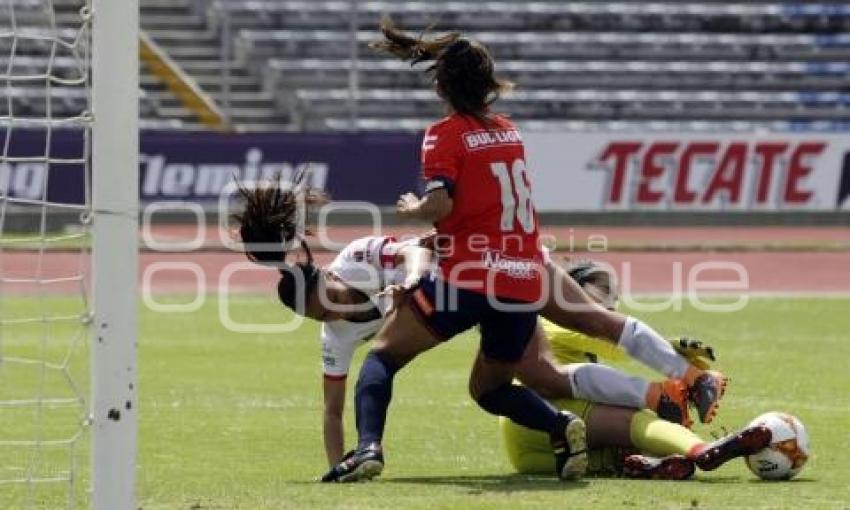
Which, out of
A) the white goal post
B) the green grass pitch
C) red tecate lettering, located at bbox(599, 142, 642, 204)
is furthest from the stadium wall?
the white goal post

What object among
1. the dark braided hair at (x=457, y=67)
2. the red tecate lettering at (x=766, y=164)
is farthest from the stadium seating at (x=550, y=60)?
the dark braided hair at (x=457, y=67)

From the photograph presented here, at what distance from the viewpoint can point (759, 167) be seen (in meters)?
28.8

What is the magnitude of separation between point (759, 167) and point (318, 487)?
2181cm

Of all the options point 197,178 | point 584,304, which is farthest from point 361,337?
point 197,178

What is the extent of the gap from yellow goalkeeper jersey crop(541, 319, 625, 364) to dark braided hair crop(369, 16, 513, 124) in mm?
1492

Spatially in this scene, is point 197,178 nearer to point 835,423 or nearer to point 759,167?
point 759,167

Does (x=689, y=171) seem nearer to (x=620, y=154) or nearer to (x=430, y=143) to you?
(x=620, y=154)

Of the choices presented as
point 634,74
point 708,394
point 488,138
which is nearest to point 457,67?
point 488,138

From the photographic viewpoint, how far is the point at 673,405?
8.51m

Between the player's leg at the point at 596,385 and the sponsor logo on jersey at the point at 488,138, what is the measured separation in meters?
1.03

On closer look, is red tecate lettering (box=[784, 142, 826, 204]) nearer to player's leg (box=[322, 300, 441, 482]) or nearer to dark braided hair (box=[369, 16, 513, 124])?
dark braided hair (box=[369, 16, 513, 124])

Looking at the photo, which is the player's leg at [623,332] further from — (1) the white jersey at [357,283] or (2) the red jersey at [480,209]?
(1) the white jersey at [357,283]

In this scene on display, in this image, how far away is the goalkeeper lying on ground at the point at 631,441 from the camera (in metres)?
7.93

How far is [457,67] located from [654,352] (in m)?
1.58
